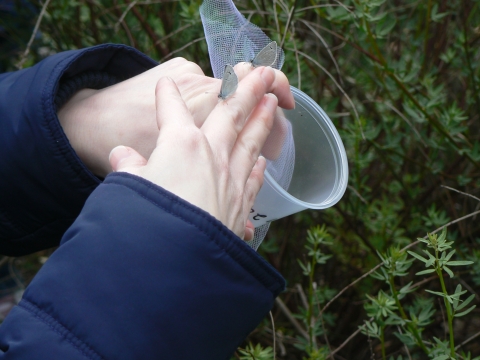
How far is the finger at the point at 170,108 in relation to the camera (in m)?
0.76

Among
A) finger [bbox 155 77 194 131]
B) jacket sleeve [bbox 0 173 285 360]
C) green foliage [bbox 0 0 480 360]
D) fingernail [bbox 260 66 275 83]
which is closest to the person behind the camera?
jacket sleeve [bbox 0 173 285 360]

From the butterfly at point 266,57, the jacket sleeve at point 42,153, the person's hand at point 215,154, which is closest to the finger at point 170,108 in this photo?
the person's hand at point 215,154

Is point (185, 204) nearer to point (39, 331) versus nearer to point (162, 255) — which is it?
point (162, 255)

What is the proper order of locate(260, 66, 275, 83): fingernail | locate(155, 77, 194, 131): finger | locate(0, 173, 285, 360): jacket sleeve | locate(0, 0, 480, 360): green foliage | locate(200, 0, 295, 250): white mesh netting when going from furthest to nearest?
1. locate(0, 0, 480, 360): green foliage
2. locate(200, 0, 295, 250): white mesh netting
3. locate(260, 66, 275, 83): fingernail
4. locate(155, 77, 194, 131): finger
5. locate(0, 173, 285, 360): jacket sleeve

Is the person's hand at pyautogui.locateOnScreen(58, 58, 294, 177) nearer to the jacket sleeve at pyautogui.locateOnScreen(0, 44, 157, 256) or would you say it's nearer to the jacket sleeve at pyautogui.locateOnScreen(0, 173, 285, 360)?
the jacket sleeve at pyautogui.locateOnScreen(0, 44, 157, 256)

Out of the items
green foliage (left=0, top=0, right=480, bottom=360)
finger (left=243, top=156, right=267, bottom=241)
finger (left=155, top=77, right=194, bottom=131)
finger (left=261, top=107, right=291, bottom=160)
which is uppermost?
finger (left=155, top=77, right=194, bottom=131)

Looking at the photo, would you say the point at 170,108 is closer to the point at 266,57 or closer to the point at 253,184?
the point at 253,184

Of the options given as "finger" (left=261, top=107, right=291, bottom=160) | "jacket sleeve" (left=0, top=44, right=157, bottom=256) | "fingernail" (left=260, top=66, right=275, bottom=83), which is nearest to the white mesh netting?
"finger" (left=261, top=107, right=291, bottom=160)

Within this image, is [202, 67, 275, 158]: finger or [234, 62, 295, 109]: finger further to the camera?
[234, 62, 295, 109]: finger

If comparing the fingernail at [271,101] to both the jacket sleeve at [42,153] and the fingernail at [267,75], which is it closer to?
the fingernail at [267,75]

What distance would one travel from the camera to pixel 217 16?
1.05 m

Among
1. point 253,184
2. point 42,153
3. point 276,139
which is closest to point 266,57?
point 276,139

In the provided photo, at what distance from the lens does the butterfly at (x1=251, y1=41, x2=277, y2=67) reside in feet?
3.23

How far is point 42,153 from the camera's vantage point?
43.0 inches
